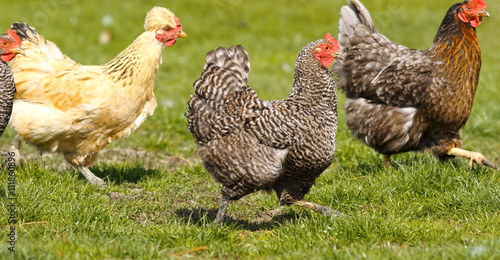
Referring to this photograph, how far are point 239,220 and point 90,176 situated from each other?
1.69 m

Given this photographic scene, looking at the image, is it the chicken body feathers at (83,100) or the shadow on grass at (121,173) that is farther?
the shadow on grass at (121,173)

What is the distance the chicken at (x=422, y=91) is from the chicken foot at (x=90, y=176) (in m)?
2.85

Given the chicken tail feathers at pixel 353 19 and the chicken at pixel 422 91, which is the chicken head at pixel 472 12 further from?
the chicken tail feathers at pixel 353 19

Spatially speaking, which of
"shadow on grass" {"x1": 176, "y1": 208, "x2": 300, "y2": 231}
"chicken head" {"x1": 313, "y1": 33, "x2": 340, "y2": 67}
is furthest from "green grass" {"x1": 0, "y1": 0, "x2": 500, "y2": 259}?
"chicken head" {"x1": 313, "y1": 33, "x2": 340, "y2": 67}

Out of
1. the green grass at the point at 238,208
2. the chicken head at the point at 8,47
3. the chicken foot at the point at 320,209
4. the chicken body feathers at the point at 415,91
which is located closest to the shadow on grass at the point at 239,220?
the green grass at the point at 238,208

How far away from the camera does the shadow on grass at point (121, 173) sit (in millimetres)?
6297

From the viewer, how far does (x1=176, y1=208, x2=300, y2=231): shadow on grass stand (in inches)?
203

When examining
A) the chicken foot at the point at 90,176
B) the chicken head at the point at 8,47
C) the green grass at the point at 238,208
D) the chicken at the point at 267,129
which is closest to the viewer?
the green grass at the point at 238,208

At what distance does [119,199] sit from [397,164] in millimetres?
2927

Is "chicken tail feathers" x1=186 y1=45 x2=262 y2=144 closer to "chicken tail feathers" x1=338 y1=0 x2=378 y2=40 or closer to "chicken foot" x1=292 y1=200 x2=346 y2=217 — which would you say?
"chicken foot" x1=292 y1=200 x2=346 y2=217

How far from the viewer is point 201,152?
5.07 meters

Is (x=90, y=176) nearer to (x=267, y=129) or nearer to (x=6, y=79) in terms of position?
(x=6, y=79)

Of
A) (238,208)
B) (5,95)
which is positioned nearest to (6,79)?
(5,95)

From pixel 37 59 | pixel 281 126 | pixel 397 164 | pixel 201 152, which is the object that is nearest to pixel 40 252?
pixel 201 152
